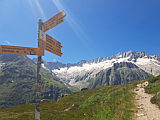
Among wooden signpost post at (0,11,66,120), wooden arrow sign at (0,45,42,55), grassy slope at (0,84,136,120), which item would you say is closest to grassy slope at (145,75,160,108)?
grassy slope at (0,84,136,120)

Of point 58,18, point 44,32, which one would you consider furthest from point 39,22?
point 58,18

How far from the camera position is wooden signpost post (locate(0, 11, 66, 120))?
6.31 m

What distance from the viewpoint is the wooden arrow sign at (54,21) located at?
712 cm

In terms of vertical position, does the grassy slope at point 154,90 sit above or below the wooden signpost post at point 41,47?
below

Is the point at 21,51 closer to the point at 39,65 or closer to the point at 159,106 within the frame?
the point at 39,65

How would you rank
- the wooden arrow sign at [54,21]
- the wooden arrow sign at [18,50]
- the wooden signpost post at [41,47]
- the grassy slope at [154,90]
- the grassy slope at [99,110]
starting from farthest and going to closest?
the grassy slope at [154,90] → the grassy slope at [99,110] → the wooden arrow sign at [54,21] → the wooden signpost post at [41,47] → the wooden arrow sign at [18,50]

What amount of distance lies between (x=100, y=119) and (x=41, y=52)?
4.60 meters

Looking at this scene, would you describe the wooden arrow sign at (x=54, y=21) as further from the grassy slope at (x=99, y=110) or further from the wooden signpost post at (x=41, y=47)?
the grassy slope at (x=99, y=110)

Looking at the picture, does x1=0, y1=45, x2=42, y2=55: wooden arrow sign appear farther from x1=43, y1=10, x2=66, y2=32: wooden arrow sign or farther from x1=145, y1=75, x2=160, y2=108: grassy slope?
x1=145, y1=75, x2=160, y2=108: grassy slope

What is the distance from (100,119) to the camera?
632 centimetres

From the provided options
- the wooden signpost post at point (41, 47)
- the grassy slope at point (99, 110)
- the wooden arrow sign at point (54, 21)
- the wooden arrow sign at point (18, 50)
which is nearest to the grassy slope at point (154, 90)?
the grassy slope at point (99, 110)

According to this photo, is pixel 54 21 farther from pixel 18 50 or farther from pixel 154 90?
pixel 154 90

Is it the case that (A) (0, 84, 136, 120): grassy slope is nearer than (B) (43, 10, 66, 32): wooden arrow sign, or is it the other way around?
(B) (43, 10, 66, 32): wooden arrow sign

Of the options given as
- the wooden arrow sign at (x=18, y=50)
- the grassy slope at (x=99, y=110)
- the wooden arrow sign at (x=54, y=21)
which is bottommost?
the grassy slope at (x=99, y=110)
